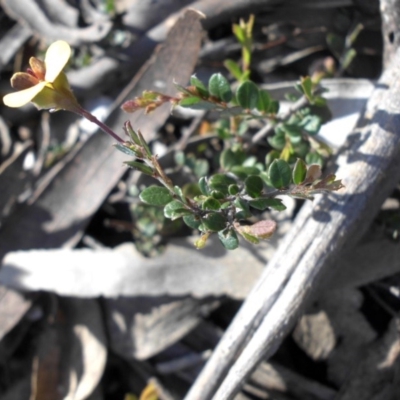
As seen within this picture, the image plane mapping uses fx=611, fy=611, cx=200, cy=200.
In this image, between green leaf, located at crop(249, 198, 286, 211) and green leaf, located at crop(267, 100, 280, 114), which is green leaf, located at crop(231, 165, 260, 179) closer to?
green leaf, located at crop(267, 100, 280, 114)

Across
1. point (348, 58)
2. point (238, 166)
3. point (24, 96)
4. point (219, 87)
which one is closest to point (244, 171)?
point (238, 166)

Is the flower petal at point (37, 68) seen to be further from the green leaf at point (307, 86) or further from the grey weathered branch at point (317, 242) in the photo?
the grey weathered branch at point (317, 242)

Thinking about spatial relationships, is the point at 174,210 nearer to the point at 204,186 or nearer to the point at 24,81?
the point at 204,186

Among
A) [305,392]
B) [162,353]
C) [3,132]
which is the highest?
[3,132]

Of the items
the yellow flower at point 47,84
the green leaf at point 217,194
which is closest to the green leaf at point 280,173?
the green leaf at point 217,194

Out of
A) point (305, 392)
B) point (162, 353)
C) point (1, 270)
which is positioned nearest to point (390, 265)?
point (305, 392)

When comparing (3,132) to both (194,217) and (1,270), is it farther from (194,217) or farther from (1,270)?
(194,217)

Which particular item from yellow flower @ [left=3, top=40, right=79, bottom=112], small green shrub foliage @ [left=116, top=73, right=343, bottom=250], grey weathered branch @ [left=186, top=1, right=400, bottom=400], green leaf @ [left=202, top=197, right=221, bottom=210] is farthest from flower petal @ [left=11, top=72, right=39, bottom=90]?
grey weathered branch @ [left=186, top=1, right=400, bottom=400]

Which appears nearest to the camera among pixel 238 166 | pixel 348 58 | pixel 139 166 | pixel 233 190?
pixel 139 166
